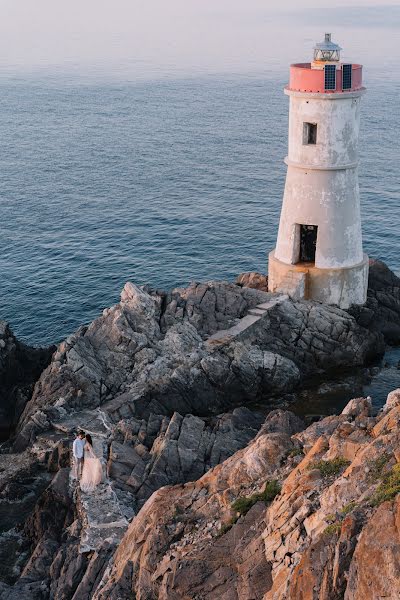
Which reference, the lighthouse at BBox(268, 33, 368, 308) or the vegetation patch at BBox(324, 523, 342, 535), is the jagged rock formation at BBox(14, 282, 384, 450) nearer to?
the lighthouse at BBox(268, 33, 368, 308)

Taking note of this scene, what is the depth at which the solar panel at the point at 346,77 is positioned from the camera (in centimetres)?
3862

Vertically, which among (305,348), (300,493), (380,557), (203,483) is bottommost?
(305,348)

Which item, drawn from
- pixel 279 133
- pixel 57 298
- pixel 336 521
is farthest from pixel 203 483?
pixel 279 133

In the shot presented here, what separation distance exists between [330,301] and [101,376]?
13370 mm

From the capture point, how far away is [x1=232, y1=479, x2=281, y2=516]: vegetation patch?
1889 centimetres

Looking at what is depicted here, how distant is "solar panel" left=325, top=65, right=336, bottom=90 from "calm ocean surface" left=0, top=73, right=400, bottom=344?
52.4ft

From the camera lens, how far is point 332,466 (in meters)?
18.2

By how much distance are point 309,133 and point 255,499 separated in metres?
25.4

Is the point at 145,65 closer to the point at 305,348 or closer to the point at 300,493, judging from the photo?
the point at 305,348

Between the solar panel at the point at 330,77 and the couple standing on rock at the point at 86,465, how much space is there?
2111cm

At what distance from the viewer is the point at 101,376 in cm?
3512

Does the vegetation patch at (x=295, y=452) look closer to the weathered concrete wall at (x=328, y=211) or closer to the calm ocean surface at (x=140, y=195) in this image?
the weathered concrete wall at (x=328, y=211)

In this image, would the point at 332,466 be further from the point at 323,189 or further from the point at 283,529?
the point at 323,189

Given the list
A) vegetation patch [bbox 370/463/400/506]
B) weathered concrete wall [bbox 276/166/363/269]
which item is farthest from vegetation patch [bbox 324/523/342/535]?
weathered concrete wall [bbox 276/166/363/269]
